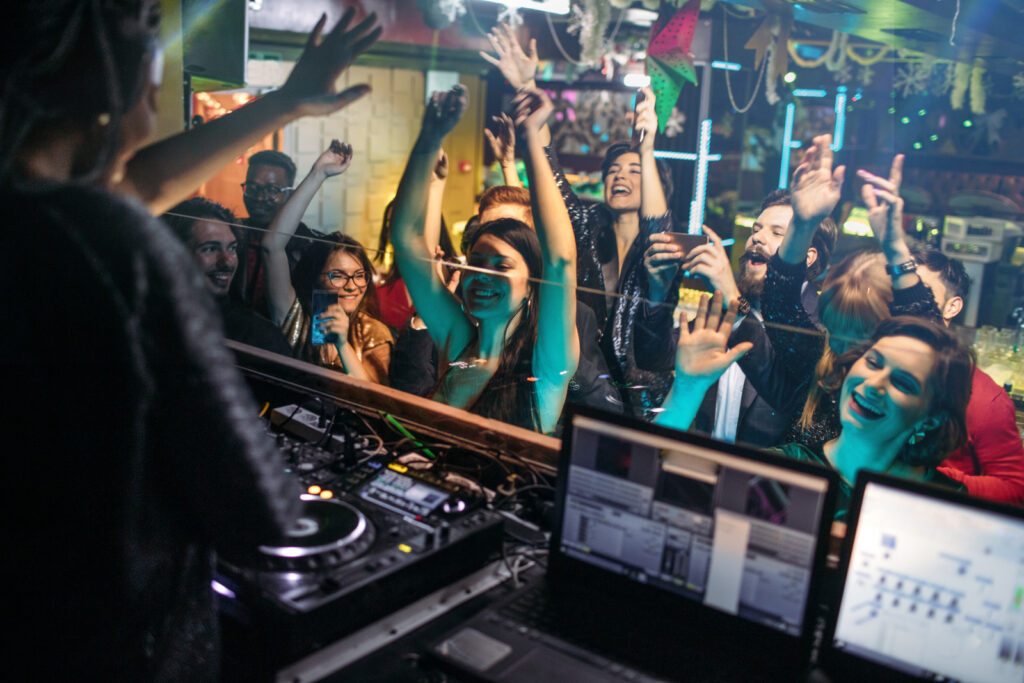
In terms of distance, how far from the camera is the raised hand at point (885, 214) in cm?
290

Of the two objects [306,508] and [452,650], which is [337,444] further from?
[452,650]

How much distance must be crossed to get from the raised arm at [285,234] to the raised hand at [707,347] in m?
1.13

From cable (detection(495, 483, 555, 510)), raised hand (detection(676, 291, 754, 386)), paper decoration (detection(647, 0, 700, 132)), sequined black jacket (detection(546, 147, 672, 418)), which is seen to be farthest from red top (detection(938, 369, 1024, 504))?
paper decoration (detection(647, 0, 700, 132))

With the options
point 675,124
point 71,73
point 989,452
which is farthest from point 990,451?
point 675,124

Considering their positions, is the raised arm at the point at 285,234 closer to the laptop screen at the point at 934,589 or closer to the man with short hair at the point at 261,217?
the man with short hair at the point at 261,217

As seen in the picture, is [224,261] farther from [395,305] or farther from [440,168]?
Answer: [440,168]

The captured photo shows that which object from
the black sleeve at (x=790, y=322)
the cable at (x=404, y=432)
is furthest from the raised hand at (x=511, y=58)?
the cable at (x=404, y=432)

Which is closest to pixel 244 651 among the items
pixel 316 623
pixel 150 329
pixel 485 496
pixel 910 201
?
pixel 316 623

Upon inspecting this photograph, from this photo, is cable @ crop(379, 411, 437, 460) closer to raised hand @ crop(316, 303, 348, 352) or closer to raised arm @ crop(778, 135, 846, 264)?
raised hand @ crop(316, 303, 348, 352)

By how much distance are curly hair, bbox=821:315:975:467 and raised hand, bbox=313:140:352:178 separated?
1.72 m

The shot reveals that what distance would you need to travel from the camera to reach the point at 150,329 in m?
0.78

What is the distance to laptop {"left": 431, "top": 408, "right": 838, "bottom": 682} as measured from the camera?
3.47 feet

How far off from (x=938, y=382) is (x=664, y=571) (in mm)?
636

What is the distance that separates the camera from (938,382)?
1415mm
